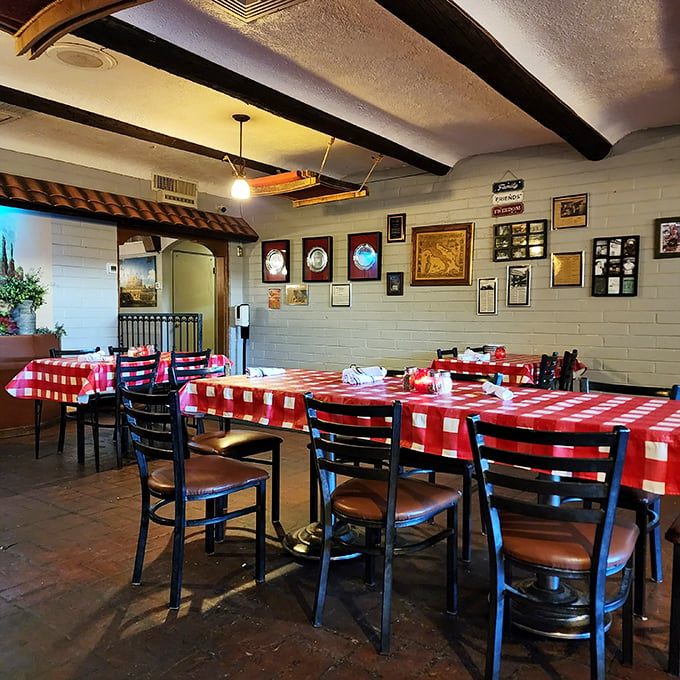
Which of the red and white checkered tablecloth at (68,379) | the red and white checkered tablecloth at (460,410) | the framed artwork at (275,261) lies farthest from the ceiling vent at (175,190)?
the red and white checkered tablecloth at (460,410)

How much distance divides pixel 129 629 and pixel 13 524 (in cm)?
157

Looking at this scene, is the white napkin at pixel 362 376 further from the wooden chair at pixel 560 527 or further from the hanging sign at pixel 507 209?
the hanging sign at pixel 507 209

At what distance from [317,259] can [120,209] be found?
8.44 ft

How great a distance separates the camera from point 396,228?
718cm

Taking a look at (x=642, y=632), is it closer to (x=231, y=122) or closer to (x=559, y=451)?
(x=559, y=451)

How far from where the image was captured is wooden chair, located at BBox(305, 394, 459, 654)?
2180mm

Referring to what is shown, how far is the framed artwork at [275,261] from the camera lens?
8.24 meters

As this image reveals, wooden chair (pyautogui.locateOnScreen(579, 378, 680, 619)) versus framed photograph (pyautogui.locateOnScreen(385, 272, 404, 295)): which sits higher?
framed photograph (pyautogui.locateOnScreen(385, 272, 404, 295))

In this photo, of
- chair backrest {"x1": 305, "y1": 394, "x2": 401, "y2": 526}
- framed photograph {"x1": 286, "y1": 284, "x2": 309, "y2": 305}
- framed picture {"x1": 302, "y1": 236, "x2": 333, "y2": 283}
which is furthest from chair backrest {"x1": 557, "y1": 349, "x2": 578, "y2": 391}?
framed photograph {"x1": 286, "y1": 284, "x2": 309, "y2": 305}

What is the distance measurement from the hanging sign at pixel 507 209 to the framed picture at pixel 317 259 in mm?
2282

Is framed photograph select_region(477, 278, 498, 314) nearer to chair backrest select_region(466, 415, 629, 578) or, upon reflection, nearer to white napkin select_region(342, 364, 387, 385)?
white napkin select_region(342, 364, 387, 385)

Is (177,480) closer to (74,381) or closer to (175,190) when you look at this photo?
(74,381)

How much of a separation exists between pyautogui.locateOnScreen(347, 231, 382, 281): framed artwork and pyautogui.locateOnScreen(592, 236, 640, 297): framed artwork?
2611 millimetres

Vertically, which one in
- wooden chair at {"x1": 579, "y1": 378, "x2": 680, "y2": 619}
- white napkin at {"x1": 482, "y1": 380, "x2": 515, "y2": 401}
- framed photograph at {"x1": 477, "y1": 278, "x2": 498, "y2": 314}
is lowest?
wooden chair at {"x1": 579, "y1": 378, "x2": 680, "y2": 619}
